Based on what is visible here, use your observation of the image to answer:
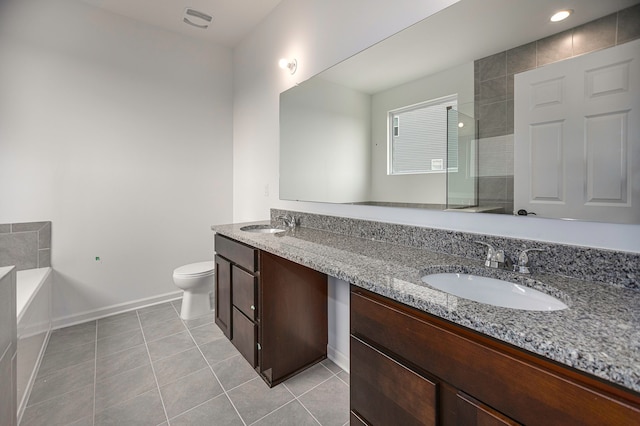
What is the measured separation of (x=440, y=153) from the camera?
4.42 ft

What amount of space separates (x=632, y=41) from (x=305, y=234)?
1614 millimetres

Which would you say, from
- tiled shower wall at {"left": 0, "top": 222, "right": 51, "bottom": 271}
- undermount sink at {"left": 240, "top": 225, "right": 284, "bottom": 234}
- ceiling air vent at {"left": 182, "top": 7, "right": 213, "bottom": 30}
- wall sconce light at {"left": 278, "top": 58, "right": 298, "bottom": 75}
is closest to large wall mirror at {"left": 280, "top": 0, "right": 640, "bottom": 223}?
wall sconce light at {"left": 278, "top": 58, "right": 298, "bottom": 75}

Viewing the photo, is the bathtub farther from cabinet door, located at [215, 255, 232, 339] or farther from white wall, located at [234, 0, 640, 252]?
white wall, located at [234, 0, 640, 252]

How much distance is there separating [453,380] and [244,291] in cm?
134

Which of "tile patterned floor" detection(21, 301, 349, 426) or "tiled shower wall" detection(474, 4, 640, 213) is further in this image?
"tile patterned floor" detection(21, 301, 349, 426)

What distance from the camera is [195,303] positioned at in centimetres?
252

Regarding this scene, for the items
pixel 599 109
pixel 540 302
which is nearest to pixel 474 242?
pixel 540 302

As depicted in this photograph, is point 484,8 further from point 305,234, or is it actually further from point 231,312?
point 231,312

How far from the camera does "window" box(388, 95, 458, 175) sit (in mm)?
1329

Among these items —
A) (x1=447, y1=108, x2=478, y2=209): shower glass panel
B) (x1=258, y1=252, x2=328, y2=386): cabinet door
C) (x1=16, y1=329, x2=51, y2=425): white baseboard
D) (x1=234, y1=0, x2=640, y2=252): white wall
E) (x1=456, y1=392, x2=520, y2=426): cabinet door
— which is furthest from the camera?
(x1=258, y1=252, x2=328, y2=386): cabinet door

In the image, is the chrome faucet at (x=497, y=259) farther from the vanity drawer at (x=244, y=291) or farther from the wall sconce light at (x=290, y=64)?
the wall sconce light at (x=290, y=64)

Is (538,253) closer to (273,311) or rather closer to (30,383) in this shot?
(273,311)

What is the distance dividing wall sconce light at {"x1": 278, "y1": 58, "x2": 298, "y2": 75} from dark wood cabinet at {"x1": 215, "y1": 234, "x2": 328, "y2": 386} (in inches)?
56.0

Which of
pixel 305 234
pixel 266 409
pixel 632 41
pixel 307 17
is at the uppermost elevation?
pixel 307 17
